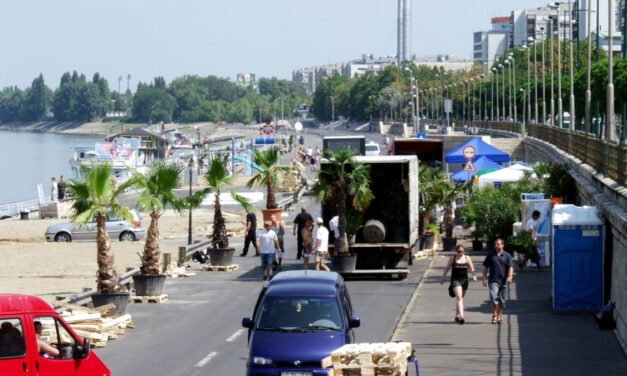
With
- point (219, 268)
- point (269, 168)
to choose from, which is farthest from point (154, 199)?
point (269, 168)

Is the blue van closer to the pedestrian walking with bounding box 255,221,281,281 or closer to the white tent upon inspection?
the pedestrian walking with bounding box 255,221,281,281

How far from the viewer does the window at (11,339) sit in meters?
12.3

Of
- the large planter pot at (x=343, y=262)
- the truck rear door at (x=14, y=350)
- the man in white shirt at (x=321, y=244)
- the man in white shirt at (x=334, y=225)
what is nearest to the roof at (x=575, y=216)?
the man in white shirt at (x=321, y=244)

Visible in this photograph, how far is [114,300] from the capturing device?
22.6 m

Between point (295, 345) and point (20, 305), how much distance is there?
12.8 feet

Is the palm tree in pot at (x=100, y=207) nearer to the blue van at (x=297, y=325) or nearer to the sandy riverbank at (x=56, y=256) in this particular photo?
the sandy riverbank at (x=56, y=256)

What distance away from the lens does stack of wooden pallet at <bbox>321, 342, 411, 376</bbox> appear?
13.2 metres

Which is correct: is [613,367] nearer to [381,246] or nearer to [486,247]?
[381,246]

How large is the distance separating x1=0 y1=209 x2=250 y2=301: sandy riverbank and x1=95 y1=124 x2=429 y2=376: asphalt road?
4.06 m

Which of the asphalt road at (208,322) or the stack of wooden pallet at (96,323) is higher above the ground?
the stack of wooden pallet at (96,323)

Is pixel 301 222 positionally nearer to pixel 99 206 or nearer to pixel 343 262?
pixel 343 262

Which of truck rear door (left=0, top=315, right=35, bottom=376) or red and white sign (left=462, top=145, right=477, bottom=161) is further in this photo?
red and white sign (left=462, top=145, right=477, bottom=161)

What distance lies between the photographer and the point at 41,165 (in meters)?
192

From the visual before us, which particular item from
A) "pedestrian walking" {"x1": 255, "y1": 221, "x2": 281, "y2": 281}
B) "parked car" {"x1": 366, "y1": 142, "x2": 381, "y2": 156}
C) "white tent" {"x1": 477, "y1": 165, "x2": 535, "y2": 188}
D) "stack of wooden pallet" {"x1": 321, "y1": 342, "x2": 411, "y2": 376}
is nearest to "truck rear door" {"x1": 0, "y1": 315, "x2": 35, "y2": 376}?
"stack of wooden pallet" {"x1": 321, "y1": 342, "x2": 411, "y2": 376}
